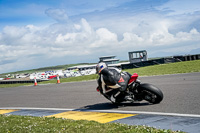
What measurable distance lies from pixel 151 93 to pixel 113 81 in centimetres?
114

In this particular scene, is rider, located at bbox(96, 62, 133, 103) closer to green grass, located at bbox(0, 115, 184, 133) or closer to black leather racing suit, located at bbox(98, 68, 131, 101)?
black leather racing suit, located at bbox(98, 68, 131, 101)

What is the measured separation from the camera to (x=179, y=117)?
6.30 metres

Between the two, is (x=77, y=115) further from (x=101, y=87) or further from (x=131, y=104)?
(x=131, y=104)

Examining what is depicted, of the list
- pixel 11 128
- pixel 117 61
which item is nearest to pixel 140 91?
pixel 11 128

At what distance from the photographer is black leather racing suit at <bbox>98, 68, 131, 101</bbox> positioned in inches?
337

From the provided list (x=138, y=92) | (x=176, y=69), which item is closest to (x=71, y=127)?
(x=138, y=92)

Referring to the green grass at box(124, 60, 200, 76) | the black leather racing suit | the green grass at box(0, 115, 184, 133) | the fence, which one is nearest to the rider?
the black leather racing suit

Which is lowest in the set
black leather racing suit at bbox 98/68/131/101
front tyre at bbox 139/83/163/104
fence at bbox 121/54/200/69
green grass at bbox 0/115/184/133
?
green grass at bbox 0/115/184/133

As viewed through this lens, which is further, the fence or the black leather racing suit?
the fence

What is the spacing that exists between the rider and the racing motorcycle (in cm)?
3

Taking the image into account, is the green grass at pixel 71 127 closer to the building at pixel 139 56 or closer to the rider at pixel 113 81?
the rider at pixel 113 81

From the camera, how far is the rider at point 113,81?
8555 mm

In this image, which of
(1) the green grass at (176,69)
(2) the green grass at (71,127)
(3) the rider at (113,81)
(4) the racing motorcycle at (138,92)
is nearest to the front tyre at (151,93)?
(4) the racing motorcycle at (138,92)

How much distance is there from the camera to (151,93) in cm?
830
